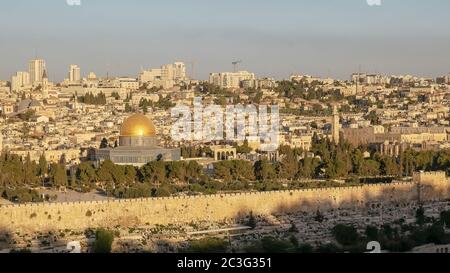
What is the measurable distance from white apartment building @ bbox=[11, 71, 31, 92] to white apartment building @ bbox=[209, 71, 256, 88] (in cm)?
946

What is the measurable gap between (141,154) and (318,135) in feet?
33.2

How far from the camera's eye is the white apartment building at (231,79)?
193 feet

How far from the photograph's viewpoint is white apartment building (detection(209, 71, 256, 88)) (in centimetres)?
5891

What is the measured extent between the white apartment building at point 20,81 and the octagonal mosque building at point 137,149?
2916cm

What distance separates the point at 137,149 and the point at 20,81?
31.5m

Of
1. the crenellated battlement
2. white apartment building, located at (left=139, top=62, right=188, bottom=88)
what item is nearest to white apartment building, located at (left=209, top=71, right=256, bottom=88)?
white apartment building, located at (left=139, top=62, right=188, bottom=88)

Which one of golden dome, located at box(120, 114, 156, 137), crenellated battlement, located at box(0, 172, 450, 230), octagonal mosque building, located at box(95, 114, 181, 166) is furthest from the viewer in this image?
golden dome, located at box(120, 114, 156, 137)

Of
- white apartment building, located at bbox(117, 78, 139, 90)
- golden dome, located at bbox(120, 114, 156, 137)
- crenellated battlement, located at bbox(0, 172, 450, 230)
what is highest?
white apartment building, located at bbox(117, 78, 139, 90)

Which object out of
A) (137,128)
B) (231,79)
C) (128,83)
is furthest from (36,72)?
(137,128)

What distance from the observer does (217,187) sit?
67.9 ft

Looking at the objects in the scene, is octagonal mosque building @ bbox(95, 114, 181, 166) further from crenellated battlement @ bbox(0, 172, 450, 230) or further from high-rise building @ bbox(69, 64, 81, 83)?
high-rise building @ bbox(69, 64, 81, 83)

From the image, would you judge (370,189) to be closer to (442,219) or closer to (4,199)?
(442,219)

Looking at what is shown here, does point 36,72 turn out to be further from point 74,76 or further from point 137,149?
point 137,149
